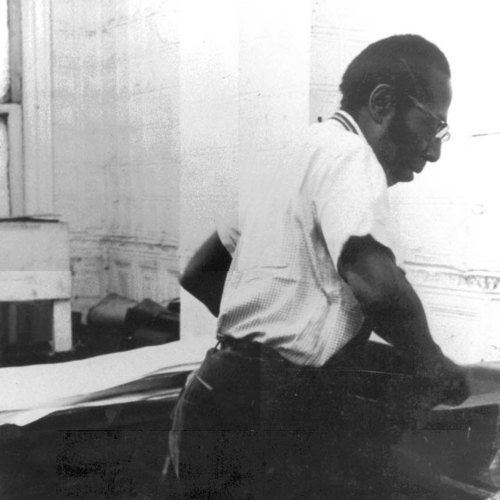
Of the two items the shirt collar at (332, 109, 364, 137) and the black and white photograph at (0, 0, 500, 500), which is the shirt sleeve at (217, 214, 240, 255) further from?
the shirt collar at (332, 109, 364, 137)

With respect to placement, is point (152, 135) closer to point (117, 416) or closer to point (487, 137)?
point (117, 416)

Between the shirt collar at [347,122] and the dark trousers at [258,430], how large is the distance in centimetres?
48

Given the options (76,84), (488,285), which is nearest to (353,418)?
(488,285)

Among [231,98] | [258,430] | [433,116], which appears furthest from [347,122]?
[258,430]

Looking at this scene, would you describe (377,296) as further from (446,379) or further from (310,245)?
(446,379)

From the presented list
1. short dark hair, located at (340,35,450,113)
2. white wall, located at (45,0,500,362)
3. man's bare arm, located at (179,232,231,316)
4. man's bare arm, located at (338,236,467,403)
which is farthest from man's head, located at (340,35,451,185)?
man's bare arm, located at (179,232,231,316)

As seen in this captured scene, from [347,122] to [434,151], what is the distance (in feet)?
0.84

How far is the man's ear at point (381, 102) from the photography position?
1565 mm

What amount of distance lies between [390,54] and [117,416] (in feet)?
3.36

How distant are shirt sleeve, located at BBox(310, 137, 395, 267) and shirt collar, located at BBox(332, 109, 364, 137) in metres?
0.06

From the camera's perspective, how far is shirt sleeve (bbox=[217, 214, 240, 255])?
167cm

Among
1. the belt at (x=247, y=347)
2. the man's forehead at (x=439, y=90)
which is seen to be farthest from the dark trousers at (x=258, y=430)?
the man's forehead at (x=439, y=90)

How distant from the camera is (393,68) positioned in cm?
160

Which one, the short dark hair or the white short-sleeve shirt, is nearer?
the white short-sleeve shirt
